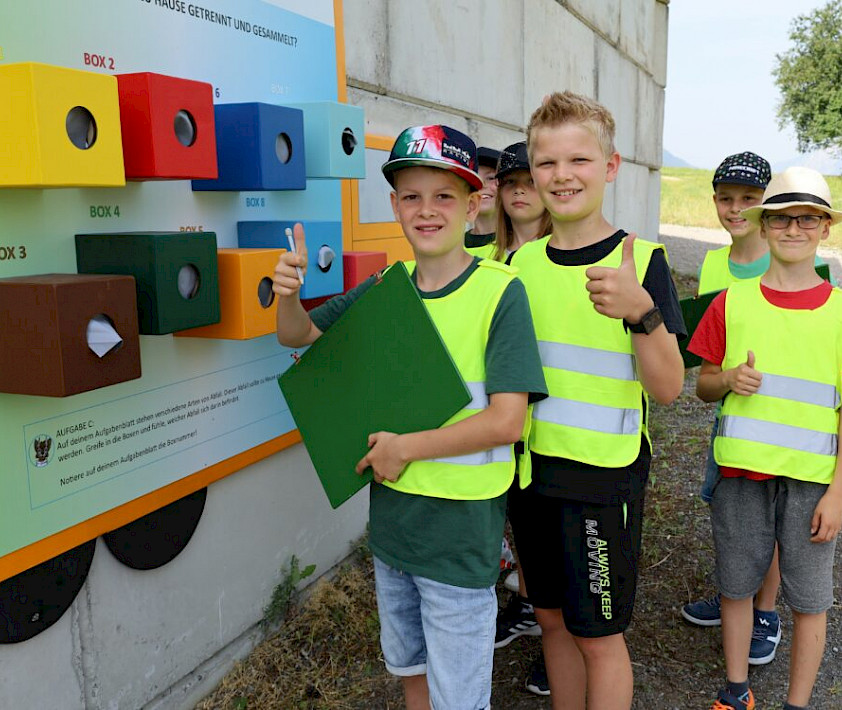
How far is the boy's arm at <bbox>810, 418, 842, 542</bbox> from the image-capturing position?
7.07ft

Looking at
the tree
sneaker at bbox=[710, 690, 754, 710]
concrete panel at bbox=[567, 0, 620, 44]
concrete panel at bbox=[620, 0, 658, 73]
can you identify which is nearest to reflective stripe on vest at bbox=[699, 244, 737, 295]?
sneaker at bbox=[710, 690, 754, 710]

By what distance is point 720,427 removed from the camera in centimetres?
236

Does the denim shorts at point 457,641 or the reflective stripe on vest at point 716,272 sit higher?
the reflective stripe on vest at point 716,272

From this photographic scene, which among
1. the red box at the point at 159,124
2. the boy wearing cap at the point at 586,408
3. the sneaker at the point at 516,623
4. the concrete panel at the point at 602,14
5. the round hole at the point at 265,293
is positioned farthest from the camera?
the concrete panel at the point at 602,14

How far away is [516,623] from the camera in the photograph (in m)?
2.85

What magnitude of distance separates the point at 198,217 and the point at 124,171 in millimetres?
461

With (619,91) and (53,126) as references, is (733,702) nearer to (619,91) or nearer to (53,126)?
(53,126)

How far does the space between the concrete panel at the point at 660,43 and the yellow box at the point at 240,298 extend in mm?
8417

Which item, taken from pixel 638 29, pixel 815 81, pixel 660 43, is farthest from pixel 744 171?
pixel 815 81

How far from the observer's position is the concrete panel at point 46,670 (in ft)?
5.69

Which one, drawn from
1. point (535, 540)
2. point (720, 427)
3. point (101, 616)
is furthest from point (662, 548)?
point (101, 616)

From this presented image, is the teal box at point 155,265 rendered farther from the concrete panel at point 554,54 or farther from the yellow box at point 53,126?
the concrete panel at point 554,54

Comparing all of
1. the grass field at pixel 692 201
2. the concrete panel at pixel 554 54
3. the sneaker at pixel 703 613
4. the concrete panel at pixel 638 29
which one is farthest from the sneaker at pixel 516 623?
the grass field at pixel 692 201

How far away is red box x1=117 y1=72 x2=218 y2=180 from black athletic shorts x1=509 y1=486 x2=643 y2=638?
1.12 metres
